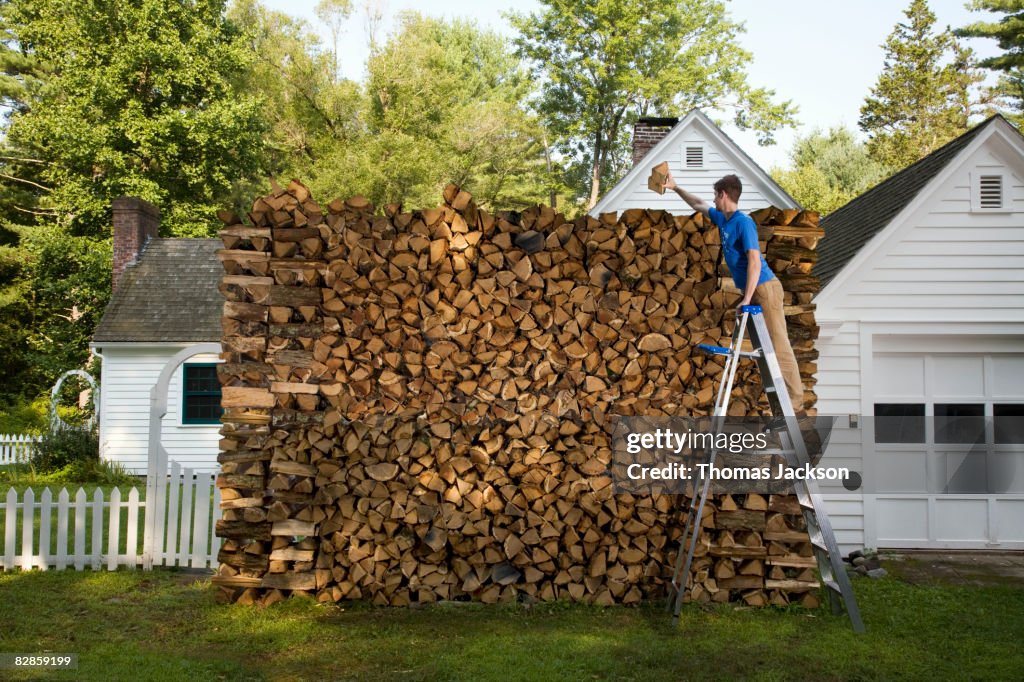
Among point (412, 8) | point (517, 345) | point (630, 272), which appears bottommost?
point (517, 345)

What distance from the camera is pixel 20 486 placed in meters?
13.5

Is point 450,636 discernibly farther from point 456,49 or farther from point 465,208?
point 456,49

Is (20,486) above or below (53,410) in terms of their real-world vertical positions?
below

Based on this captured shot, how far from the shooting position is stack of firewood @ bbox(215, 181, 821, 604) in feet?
19.1

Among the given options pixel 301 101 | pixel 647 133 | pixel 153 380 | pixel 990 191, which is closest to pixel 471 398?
pixel 990 191

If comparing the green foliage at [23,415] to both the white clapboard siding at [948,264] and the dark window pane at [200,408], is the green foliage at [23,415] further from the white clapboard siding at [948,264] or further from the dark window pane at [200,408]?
the white clapboard siding at [948,264]

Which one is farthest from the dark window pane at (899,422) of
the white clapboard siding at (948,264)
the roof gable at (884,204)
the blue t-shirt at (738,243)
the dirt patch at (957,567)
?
the blue t-shirt at (738,243)

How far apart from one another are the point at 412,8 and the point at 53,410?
20732 mm

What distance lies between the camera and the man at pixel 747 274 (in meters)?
5.52

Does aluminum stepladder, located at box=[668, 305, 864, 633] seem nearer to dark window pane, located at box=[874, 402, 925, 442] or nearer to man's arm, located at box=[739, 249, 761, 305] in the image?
man's arm, located at box=[739, 249, 761, 305]

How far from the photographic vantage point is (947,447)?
28.7ft

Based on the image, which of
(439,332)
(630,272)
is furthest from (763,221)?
(439,332)

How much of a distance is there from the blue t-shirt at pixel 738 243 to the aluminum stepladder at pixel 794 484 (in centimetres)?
26

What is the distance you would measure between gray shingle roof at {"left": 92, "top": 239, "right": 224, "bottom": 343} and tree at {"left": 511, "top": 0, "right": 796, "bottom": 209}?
55.7 ft
